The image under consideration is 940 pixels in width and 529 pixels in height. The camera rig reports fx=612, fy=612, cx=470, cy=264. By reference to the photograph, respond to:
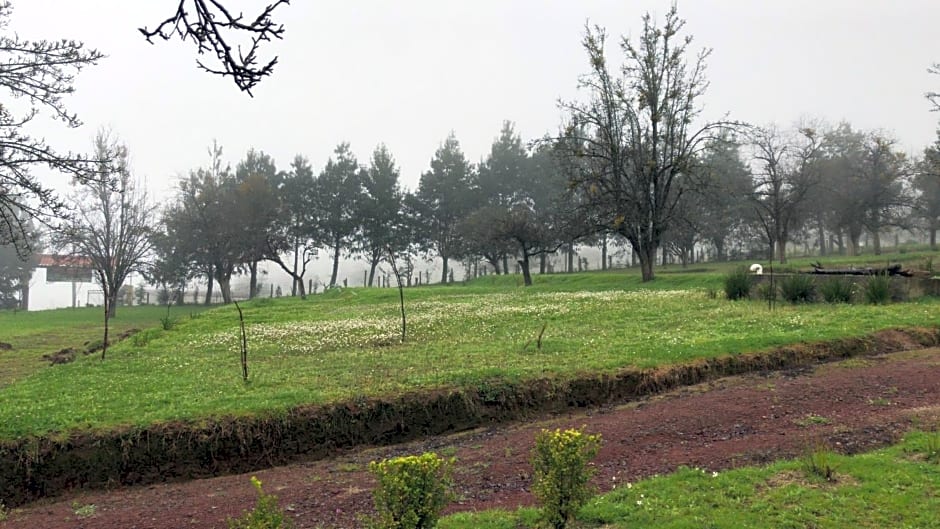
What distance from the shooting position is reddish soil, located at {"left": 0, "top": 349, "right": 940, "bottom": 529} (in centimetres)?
620

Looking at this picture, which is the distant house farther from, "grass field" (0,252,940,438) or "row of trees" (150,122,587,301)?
"grass field" (0,252,940,438)

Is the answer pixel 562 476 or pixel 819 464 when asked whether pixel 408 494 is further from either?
pixel 819 464

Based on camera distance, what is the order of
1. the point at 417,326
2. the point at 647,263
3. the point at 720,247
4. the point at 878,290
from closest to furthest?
the point at 878,290 → the point at 417,326 → the point at 647,263 → the point at 720,247

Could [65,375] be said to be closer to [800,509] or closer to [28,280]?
[800,509]

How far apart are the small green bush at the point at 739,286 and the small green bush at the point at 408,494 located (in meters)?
17.3

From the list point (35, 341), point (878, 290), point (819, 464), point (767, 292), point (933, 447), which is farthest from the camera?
point (35, 341)

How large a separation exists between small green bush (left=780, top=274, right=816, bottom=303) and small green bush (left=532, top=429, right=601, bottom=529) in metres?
15.0

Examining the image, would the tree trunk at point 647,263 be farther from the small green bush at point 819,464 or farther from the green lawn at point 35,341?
the small green bush at point 819,464

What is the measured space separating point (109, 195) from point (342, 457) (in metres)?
40.5

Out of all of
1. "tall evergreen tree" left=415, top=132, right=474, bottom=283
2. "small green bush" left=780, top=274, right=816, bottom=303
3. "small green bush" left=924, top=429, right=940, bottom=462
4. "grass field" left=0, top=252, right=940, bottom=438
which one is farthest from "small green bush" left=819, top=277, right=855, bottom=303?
"tall evergreen tree" left=415, top=132, right=474, bottom=283

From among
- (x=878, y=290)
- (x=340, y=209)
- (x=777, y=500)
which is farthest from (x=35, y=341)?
(x=340, y=209)

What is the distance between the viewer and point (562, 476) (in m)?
4.55

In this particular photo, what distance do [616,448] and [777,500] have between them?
2.26 m

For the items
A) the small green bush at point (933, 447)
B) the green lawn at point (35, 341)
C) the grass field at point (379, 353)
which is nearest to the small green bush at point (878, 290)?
the grass field at point (379, 353)
